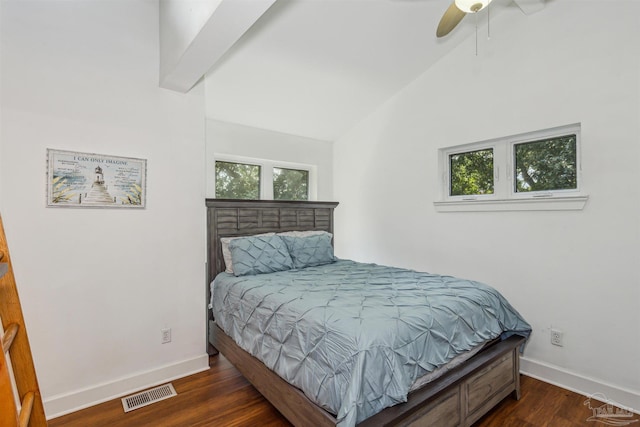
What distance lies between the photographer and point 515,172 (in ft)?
9.15

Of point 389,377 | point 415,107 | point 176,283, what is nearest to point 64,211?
point 176,283

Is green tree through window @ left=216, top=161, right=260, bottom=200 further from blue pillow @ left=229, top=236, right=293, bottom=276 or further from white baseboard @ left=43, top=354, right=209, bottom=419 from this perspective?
white baseboard @ left=43, top=354, right=209, bottom=419

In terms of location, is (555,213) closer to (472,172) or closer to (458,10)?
(472,172)

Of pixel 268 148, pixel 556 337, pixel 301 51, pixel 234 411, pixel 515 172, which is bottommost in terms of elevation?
pixel 234 411

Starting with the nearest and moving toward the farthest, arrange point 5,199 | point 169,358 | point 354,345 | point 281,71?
1. point 354,345
2. point 5,199
3. point 169,358
4. point 281,71

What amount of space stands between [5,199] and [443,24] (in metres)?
2.83

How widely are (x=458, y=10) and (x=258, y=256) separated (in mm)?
2269

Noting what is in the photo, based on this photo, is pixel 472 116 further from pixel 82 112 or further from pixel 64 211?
pixel 64 211

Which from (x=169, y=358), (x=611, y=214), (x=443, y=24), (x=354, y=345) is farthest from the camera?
(x=169, y=358)

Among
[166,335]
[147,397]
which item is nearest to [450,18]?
[166,335]

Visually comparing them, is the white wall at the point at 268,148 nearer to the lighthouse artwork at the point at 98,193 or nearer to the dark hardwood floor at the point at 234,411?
the lighthouse artwork at the point at 98,193

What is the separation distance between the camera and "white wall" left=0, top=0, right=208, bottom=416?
6.49 ft

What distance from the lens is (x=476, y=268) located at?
2.91 meters

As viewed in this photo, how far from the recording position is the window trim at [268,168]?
3477 millimetres
